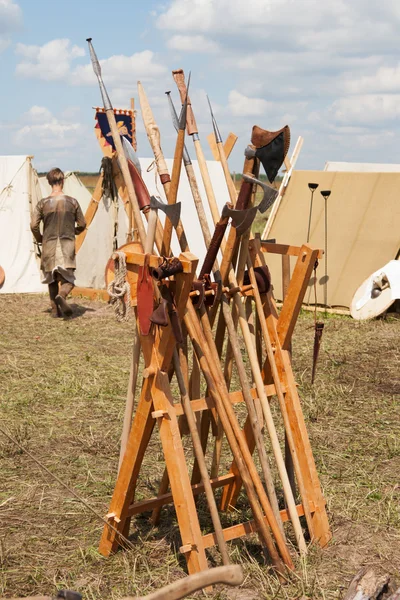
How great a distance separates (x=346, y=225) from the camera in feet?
39.2

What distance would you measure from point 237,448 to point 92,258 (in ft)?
32.2

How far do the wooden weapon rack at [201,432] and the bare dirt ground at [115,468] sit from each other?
0.55ft

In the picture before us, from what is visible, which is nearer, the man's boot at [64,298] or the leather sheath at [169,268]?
the leather sheath at [169,268]

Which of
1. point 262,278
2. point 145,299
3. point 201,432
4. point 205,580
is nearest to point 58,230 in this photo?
point 201,432

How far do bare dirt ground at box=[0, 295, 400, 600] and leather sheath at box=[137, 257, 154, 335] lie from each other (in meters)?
1.12

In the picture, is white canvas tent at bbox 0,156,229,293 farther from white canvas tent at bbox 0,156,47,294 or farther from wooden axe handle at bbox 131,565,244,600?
wooden axe handle at bbox 131,565,244,600

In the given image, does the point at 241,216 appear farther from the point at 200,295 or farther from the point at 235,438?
the point at 235,438

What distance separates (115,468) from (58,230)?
6.08m

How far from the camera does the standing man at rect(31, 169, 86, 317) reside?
10453 mm

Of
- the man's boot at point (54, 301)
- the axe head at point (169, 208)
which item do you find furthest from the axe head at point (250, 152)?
the man's boot at point (54, 301)

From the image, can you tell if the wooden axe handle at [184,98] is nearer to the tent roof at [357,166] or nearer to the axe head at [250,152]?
the axe head at [250,152]

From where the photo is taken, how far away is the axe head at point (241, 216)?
3.30 m

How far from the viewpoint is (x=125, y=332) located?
991 cm

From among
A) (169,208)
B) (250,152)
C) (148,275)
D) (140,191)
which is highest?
(250,152)
